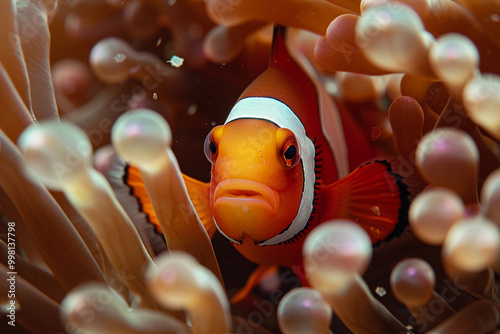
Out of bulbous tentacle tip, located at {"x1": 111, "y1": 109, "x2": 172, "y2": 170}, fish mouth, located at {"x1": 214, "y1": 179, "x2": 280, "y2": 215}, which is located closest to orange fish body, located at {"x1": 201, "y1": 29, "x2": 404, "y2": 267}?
fish mouth, located at {"x1": 214, "y1": 179, "x2": 280, "y2": 215}

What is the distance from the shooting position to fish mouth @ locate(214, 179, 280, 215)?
79cm

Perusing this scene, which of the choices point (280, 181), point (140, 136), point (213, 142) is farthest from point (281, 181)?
point (140, 136)

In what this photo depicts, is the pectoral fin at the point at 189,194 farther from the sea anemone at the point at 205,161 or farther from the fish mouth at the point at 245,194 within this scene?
the fish mouth at the point at 245,194

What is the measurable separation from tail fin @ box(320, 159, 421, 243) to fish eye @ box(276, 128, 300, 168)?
0.12m

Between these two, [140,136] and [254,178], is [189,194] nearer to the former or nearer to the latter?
[254,178]

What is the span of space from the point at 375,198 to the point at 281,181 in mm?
189

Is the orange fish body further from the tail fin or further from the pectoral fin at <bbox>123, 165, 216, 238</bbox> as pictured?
the pectoral fin at <bbox>123, 165, 216, 238</bbox>

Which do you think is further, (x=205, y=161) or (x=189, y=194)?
(x=205, y=161)

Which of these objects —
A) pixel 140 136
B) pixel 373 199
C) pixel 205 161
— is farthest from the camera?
pixel 205 161

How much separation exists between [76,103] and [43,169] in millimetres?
1022

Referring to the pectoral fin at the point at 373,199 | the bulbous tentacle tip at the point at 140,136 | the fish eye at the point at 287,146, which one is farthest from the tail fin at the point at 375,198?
the bulbous tentacle tip at the point at 140,136

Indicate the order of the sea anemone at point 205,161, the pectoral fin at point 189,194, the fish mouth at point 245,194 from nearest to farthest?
the sea anemone at point 205,161, the fish mouth at point 245,194, the pectoral fin at point 189,194

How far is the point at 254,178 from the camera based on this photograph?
815mm

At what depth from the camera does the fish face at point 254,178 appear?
2.64 feet
